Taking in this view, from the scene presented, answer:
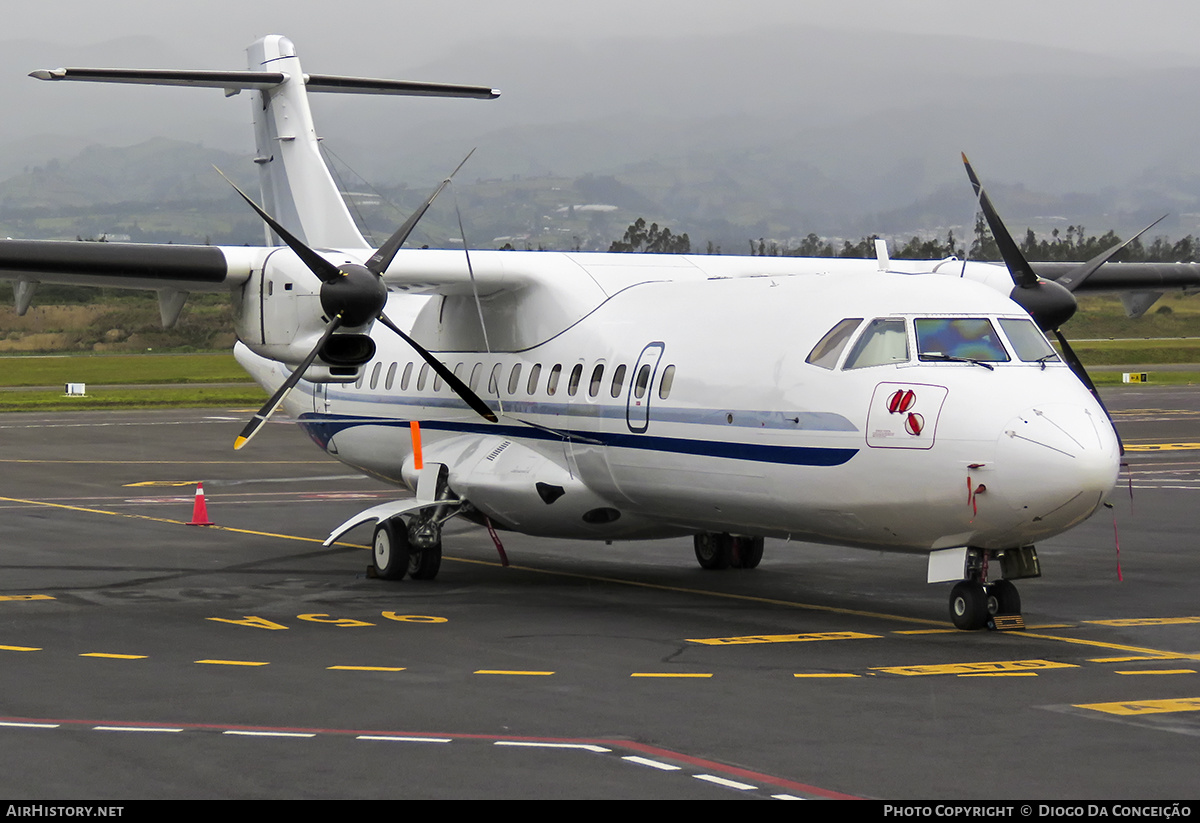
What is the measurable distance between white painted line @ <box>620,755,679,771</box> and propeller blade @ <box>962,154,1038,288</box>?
363 inches

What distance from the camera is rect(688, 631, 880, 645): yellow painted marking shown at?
12.8 meters

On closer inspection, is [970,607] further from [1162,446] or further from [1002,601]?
[1162,446]

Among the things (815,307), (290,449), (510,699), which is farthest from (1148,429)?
(510,699)

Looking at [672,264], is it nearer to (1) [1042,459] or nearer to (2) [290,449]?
(1) [1042,459]

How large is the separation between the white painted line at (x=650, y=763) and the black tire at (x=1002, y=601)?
17.7 feet

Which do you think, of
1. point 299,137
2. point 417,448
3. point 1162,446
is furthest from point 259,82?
point 1162,446

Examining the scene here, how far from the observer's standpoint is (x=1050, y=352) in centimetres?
1307

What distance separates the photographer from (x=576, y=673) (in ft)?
37.3

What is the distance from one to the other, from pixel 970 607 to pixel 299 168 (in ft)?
40.2

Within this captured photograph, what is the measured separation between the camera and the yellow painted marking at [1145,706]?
9.87 metres

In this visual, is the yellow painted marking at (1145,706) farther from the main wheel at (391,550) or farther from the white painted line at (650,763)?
the main wheel at (391,550)

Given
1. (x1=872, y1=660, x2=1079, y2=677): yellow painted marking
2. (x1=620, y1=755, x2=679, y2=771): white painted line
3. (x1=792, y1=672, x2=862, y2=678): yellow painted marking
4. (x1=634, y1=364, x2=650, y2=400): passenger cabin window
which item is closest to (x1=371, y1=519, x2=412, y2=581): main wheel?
(x1=634, y1=364, x2=650, y2=400): passenger cabin window

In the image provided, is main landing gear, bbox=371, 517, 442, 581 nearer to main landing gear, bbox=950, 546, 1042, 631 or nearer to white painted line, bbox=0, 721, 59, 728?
main landing gear, bbox=950, 546, 1042, 631

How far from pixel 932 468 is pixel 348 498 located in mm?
15118
